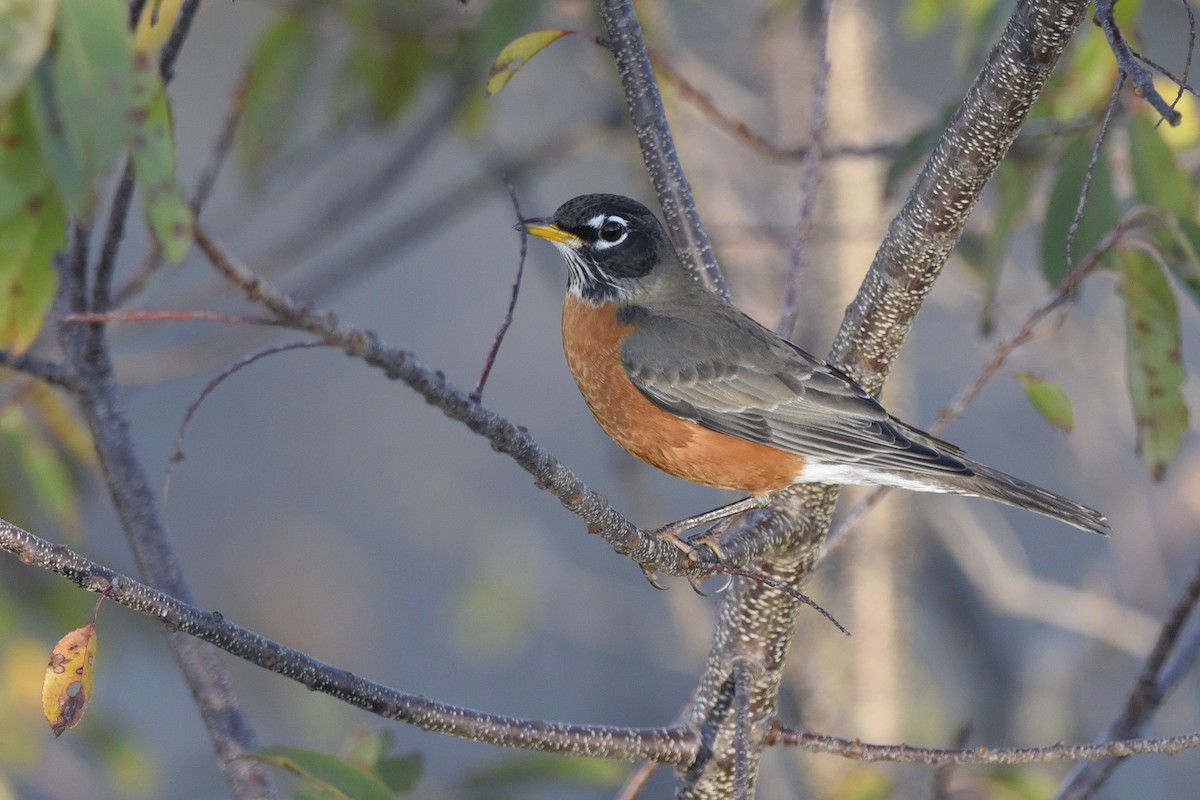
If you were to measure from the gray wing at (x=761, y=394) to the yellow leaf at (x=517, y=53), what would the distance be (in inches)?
39.5

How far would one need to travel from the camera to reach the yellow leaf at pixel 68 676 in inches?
56.3

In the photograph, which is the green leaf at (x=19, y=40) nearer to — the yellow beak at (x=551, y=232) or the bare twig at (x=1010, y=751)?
the bare twig at (x=1010, y=751)

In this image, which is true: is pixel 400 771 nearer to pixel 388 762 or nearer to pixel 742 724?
pixel 388 762

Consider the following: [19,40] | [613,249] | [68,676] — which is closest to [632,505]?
[613,249]

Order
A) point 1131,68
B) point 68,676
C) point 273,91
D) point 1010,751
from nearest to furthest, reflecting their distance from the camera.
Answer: point 1131,68
point 68,676
point 1010,751
point 273,91

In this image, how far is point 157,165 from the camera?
1.37 meters

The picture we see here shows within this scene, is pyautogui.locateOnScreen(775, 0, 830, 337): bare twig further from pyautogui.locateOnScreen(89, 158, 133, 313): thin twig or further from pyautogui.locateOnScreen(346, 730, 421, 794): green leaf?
pyautogui.locateOnScreen(89, 158, 133, 313): thin twig

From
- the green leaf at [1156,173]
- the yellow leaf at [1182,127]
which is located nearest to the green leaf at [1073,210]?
the green leaf at [1156,173]

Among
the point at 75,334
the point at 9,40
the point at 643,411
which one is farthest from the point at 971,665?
the point at 9,40

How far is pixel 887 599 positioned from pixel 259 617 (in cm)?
449

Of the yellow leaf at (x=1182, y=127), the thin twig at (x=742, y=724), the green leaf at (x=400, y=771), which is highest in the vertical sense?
the yellow leaf at (x=1182, y=127)

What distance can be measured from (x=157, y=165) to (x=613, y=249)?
6.65ft

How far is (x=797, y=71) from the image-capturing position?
4.23 metres

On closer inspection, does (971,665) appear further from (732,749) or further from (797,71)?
(732,749)
